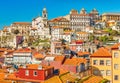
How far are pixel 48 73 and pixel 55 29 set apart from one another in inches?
3943

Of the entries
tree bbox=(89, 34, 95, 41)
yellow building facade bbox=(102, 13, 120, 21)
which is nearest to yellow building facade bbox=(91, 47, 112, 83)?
tree bbox=(89, 34, 95, 41)

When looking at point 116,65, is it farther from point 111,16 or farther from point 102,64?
point 111,16

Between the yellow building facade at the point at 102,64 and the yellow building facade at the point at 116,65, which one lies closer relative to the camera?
the yellow building facade at the point at 116,65

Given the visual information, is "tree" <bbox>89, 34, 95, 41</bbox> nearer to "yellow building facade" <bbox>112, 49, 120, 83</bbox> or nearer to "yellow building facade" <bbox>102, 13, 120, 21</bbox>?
"yellow building facade" <bbox>102, 13, 120, 21</bbox>

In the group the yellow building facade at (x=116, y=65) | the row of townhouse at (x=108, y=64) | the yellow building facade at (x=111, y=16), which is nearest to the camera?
the yellow building facade at (x=116, y=65)

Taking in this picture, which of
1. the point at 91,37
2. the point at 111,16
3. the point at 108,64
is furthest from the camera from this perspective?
the point at 111,16

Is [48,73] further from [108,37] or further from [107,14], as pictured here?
[107,14]

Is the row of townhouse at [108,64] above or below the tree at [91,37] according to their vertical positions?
below

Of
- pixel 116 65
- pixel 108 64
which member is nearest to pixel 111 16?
pixel 108 64

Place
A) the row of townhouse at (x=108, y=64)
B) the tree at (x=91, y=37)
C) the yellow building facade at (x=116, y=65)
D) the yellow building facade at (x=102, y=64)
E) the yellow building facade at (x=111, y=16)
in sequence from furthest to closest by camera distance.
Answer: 1. the yellow building facade at (x=111, y=16)
2. the tree at (x=91, y=37)
3. the yellow building facade at (x=102, y=64)
4. the row of townhouse at (x=108, y=64)
5. the yellow building facade at (x=116, y=65)

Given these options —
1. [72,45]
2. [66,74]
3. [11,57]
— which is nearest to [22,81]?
[66,74]

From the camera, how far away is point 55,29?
5399 inches

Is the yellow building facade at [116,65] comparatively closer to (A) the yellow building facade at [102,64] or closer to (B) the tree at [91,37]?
(A) the yellow building facade at [102,64]

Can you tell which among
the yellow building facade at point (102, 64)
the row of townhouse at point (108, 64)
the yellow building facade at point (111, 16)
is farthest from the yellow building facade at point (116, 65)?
the yellow building facade at point (111, 16)
